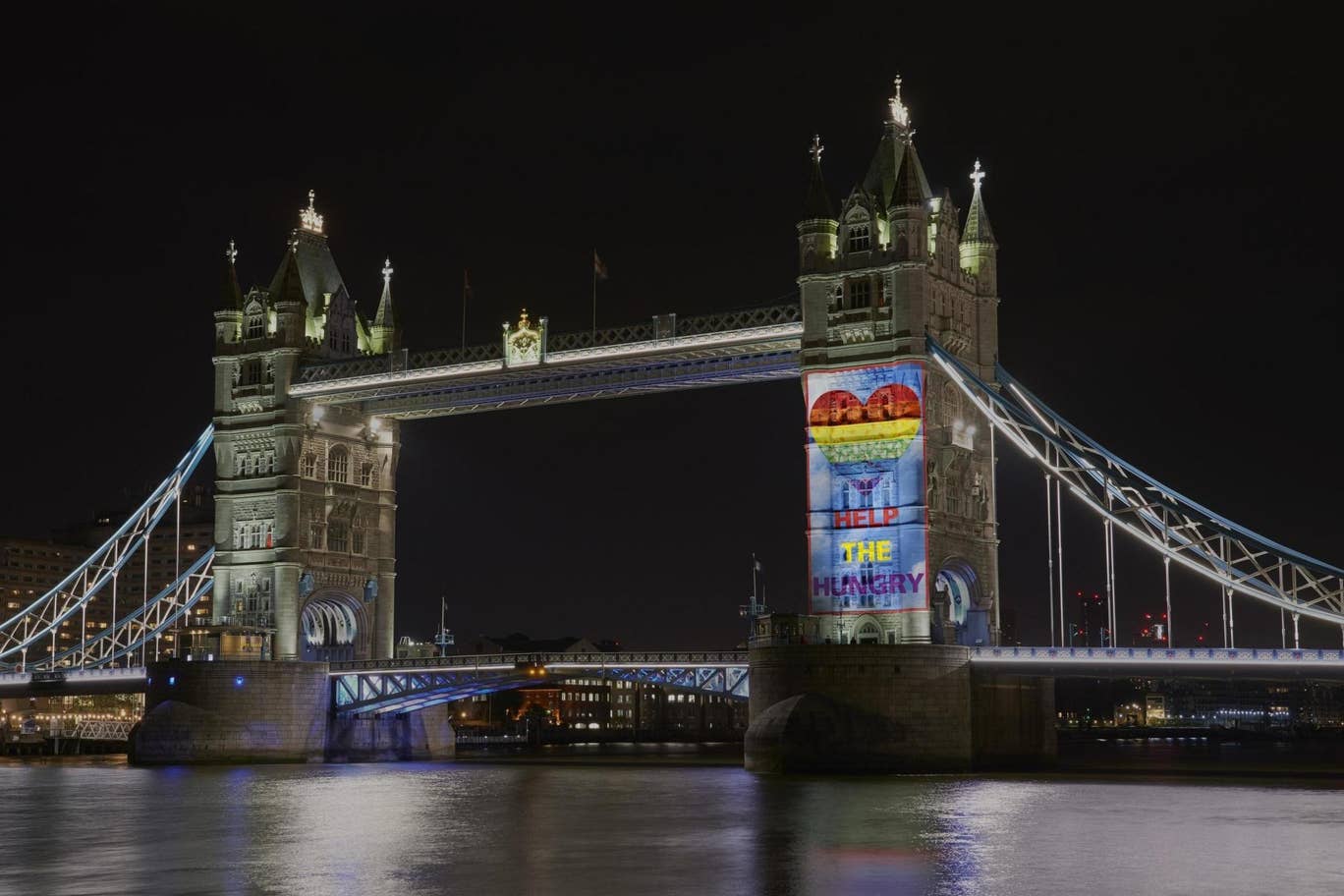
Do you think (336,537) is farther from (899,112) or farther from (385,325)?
(899,112)

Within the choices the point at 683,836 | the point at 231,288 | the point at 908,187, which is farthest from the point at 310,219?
the point at 683,836

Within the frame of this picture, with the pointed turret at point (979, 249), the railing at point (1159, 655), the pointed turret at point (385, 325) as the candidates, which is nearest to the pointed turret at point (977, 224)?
the pointed turret at point (979, 249)

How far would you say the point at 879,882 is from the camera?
112 ft

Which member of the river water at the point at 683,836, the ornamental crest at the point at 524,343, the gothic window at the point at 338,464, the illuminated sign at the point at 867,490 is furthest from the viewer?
the gothic window at the point at 338,464

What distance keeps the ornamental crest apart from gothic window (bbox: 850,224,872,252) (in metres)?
15.1

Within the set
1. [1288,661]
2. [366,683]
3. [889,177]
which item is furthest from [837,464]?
[366,683]

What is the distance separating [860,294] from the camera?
74812mm

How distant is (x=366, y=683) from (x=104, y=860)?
167ft

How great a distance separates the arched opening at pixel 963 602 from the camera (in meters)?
74.9

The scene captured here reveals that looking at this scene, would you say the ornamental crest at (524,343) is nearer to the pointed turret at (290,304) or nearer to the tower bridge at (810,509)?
the tower bridge at (810,509)

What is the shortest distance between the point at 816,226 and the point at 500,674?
2575 cm

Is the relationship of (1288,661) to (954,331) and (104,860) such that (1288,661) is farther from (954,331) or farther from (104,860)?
(104,860)

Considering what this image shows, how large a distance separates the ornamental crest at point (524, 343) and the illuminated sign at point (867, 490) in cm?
1389

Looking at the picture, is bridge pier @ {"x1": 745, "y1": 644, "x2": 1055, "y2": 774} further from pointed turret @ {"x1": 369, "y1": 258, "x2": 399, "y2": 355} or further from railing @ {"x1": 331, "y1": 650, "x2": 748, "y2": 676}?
pointed turret @ {"x1": 369, "y1": 258, "x2": 399, "y2": 355}
